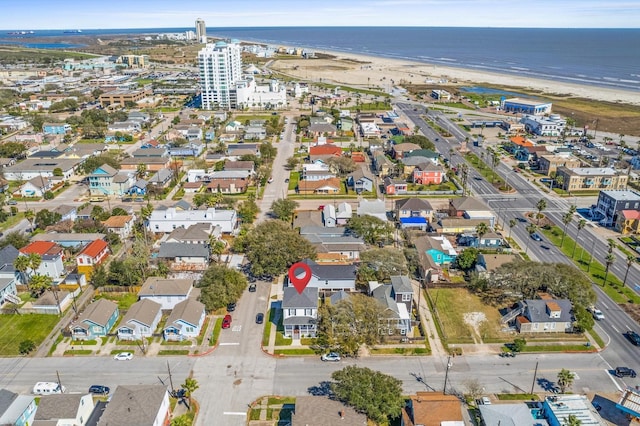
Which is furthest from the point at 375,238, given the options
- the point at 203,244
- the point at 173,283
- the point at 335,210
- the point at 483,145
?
the point at 483,145

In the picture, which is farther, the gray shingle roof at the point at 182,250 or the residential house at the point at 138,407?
the gray shingle roof at the point at 182,250

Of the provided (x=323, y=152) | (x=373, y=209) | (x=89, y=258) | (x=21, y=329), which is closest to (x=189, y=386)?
(x=21, y=329)

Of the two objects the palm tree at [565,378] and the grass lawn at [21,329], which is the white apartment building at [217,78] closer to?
the grass lawn at [21,329]

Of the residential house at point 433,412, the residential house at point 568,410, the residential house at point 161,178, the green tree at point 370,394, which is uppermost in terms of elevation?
the residential house at point 161,178

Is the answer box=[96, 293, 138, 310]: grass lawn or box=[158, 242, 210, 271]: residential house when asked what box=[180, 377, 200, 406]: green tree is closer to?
box=[96, 293, 138, 310]: grass lawn

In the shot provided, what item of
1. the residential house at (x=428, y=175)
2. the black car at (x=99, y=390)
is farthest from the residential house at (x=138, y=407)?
the residential house at (x=428, y=175)

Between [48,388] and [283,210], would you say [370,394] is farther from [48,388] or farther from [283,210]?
[283,210]

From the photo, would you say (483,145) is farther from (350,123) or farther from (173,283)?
(173,283)
